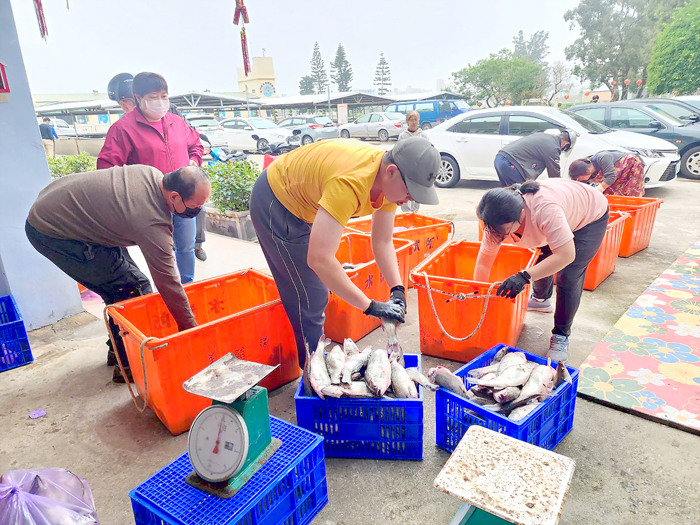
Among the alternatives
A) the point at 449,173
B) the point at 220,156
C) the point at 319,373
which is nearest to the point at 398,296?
the point at 319,373

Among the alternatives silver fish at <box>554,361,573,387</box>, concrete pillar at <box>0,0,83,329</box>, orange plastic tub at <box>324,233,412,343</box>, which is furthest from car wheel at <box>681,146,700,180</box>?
concrete pillar at <box>0,0,83,329</box>

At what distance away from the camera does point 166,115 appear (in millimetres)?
3721

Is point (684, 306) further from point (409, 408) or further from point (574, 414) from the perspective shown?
point (409, 408)

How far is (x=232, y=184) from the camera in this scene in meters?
6.38

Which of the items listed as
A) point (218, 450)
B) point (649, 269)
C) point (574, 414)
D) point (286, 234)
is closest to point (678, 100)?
point (649, 269)

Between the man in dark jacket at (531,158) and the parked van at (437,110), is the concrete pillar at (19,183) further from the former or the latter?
the parked van at (437,110)

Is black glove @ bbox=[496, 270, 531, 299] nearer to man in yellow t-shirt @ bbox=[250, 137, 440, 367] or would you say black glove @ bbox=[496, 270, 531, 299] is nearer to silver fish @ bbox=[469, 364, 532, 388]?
silver fish @ bbox=[469, 364, 532, 388]

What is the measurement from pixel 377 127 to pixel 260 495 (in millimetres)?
21122

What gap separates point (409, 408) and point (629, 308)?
2.83 m

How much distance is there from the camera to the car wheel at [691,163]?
9.20 metres

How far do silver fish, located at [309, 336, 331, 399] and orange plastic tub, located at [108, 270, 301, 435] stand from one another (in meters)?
0.59

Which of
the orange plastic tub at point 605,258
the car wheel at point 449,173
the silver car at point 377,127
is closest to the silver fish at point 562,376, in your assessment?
the orange plastic tub at point 605,258

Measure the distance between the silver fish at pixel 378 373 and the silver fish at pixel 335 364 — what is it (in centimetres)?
15

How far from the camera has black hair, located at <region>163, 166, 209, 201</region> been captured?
98.3 inches
